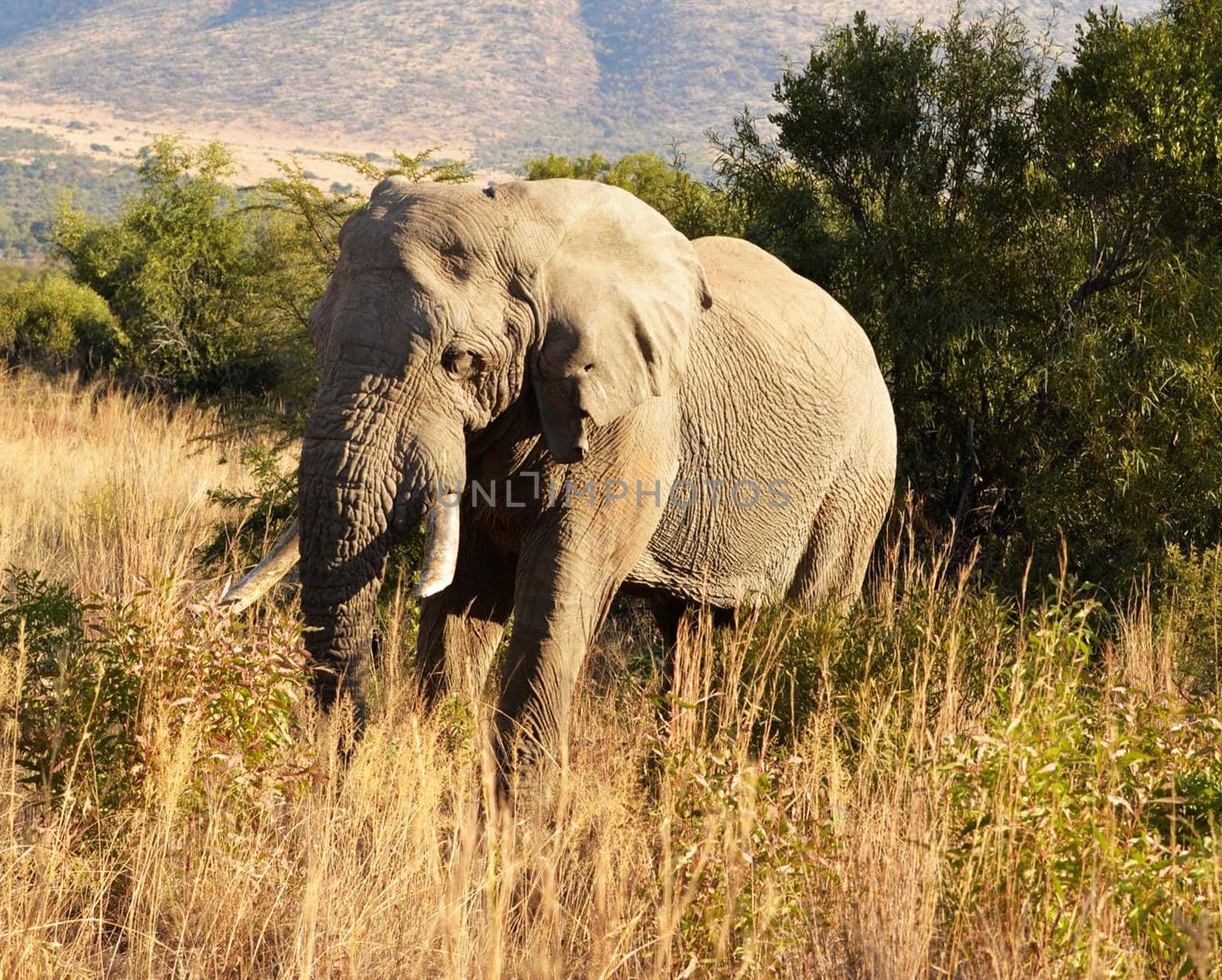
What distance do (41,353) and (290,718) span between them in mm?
15629

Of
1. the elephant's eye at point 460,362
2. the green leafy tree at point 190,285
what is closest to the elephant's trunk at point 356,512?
the elephant's eye at point 460,362

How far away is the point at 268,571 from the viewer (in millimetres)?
5121

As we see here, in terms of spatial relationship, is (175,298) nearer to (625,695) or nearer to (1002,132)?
(1002,132)

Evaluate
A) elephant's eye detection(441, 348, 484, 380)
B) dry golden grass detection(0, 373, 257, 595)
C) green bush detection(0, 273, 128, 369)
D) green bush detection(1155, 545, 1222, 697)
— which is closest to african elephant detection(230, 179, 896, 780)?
elephant's eye detection(441, 348, 484, 380)

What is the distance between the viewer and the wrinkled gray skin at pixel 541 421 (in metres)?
4.74

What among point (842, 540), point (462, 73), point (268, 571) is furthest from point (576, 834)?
point (462, 73)

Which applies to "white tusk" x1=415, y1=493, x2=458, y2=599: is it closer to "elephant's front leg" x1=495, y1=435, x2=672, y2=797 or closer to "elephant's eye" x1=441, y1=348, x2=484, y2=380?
"elephant's eye" x1=441, y1=348, x2=484, y2=380

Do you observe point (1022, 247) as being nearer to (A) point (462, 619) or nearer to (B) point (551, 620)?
(A) point (462, 619)

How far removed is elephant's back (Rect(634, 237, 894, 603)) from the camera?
6137 mm

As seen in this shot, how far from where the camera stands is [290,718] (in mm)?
4668

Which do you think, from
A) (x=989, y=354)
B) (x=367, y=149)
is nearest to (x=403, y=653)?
(x=989, y=354)

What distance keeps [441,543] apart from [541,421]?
66 cm

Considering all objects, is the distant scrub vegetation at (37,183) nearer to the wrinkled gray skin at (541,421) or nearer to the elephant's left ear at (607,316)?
the wrinkled gray skin at (541,421)

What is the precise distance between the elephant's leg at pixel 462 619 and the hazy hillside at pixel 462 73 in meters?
128
